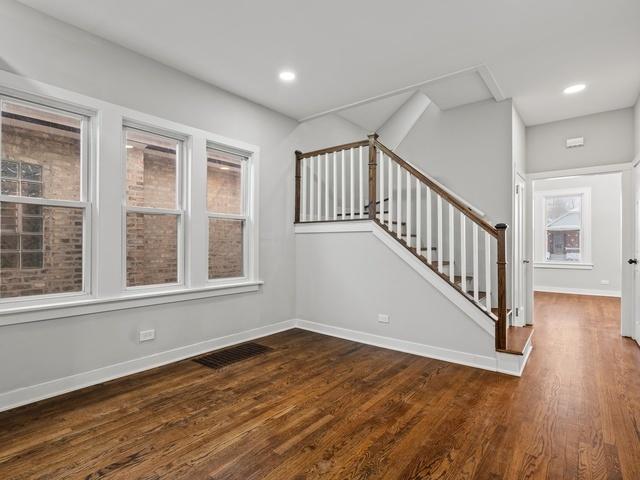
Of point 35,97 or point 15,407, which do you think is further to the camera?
point 35,97

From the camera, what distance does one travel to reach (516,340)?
3.51 meters

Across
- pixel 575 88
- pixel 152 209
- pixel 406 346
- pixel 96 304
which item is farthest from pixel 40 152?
pixel 575 88

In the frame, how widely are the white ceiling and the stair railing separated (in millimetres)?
906

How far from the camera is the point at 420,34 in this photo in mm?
2926

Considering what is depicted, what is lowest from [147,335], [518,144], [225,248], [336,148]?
[147,335]

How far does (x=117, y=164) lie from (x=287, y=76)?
1882 mm

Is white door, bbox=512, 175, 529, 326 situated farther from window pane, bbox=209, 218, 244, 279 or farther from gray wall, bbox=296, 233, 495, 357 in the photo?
window pane, bbox=209, 218, 244, 279

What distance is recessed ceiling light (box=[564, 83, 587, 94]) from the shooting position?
3.97 meters

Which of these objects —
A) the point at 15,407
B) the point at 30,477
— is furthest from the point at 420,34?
the point at 15,407

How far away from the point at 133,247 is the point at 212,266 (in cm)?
90

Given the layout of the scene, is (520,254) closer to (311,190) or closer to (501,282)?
(501,282)

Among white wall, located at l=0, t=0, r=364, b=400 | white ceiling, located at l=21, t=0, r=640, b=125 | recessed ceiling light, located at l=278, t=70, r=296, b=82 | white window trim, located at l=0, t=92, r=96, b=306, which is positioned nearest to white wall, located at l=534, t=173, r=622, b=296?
white ceiling, located at l=21, t=0, r=640, b=125

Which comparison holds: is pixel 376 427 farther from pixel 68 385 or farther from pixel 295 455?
pixel 68 385

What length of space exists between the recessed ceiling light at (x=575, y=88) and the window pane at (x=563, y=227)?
16.3 ft
